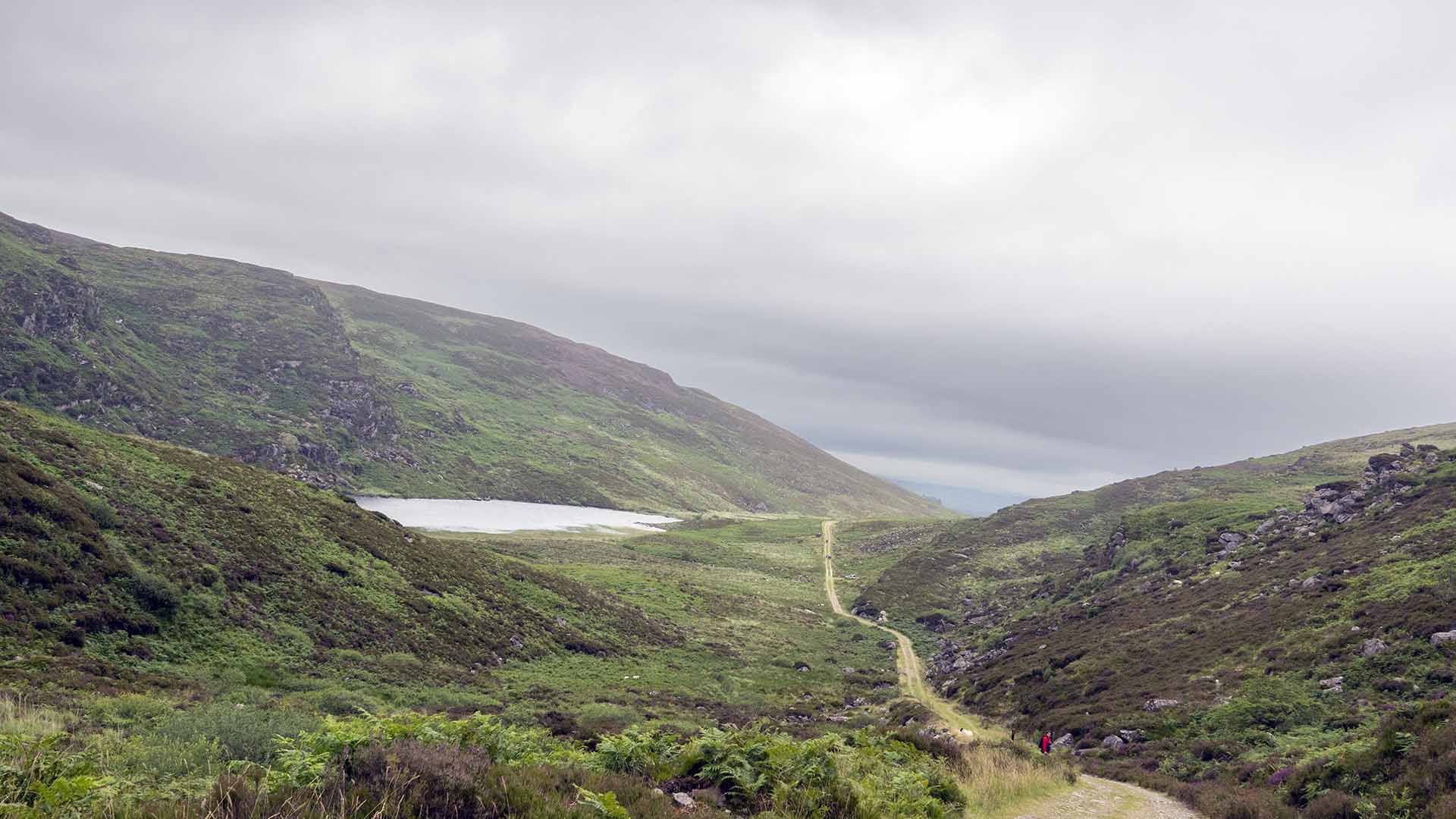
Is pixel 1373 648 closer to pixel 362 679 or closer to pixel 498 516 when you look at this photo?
pixel 362 679

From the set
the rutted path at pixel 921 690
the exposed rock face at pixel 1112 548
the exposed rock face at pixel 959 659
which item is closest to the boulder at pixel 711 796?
the rutted path at pixel 921 690

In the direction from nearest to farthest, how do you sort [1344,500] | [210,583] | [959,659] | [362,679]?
[362,679], [210,583], [1344,500], [959,659]

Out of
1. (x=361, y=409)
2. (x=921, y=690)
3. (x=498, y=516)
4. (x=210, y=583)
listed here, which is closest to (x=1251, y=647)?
(x=921, y=690)

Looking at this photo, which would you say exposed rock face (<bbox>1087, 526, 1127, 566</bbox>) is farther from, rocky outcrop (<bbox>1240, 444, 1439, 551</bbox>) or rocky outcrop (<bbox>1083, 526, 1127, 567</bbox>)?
rocky outcrop (<bbox>1240, 444, 1439, 551</bbox>)

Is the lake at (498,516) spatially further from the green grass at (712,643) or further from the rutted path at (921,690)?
the rutted path at (921,690)

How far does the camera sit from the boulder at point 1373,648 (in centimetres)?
2395

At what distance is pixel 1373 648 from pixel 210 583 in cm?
4752

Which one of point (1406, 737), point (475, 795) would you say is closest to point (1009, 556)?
point (1406, 737)

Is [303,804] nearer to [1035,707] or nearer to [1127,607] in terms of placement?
[1035,707]

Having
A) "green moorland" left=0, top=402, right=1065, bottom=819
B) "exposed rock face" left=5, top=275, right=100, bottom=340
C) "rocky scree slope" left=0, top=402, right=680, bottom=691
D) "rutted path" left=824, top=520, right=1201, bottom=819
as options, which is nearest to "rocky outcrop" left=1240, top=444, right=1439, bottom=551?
"green moorland" left=0, top=402, right=1065, bottom=819

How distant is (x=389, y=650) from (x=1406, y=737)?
36.3 m

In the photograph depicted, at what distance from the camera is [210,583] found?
28.0m

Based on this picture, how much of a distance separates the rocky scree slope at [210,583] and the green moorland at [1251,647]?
28.1m

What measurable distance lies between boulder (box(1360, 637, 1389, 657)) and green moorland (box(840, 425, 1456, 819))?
3.5 inches
